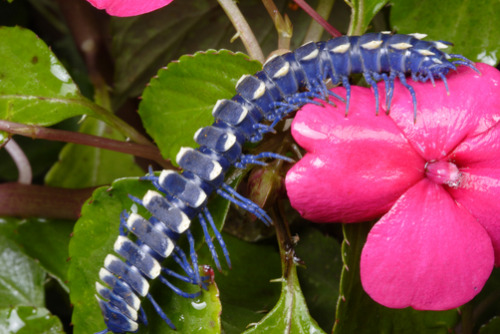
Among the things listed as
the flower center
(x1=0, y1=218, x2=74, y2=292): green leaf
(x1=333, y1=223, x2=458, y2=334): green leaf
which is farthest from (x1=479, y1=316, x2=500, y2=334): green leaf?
(x1=0, y1=218, x2=74, y2=292): green leaf

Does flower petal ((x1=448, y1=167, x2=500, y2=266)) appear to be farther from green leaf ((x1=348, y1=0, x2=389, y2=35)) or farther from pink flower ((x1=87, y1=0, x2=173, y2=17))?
pink flower ((x1=87, y1=0, x2=173, y2=17))

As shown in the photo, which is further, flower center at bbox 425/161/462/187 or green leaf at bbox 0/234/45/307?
green leaf at bbox 0/234/45/307

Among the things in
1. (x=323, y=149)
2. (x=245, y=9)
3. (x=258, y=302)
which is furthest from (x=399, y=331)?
(x=245, y=9)

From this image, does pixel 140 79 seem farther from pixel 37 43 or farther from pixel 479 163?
pixel 479 163

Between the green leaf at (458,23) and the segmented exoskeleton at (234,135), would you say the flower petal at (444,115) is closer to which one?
the segmented exoskeleton at (234,135)

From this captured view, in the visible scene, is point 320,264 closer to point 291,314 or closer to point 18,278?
point 291,314

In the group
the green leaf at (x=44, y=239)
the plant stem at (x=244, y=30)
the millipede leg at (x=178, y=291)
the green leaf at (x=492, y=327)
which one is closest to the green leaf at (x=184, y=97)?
the plant stem at (x=244, y=30)

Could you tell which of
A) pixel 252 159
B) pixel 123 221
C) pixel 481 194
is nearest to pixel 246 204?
pixel 252 159
